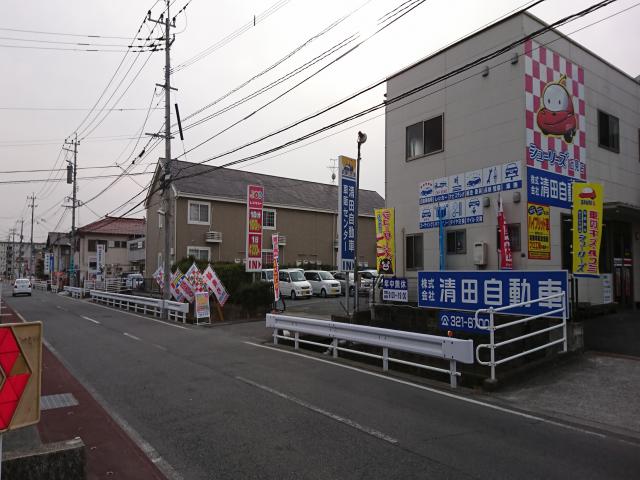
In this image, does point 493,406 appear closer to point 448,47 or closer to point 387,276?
point 387,276

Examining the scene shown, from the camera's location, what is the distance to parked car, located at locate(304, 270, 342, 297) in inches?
1097

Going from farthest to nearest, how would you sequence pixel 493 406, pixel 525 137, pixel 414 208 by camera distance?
pixel 414 208 < pixel 525 137 < pixel 493 406

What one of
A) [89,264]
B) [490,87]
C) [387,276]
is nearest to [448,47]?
[490,87]

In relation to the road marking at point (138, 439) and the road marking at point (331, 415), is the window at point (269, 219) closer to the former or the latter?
the road marking at point (138, 439)

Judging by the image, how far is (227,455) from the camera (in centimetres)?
478

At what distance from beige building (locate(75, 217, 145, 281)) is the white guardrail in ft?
151

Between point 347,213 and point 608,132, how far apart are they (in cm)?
913

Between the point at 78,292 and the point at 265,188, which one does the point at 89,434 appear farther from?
the point at 78,292

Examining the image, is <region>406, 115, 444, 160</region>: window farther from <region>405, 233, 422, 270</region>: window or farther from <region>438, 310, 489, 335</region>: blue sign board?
<region>438, 310, 489, 335</region>: blue sign board

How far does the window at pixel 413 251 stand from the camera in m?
15.2

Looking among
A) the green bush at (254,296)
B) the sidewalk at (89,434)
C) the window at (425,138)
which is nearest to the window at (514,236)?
the window at (425,138)

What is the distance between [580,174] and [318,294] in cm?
1744

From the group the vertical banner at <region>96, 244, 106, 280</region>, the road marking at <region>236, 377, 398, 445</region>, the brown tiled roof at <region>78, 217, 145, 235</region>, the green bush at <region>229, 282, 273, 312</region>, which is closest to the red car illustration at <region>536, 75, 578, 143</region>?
the road marking at <region>236, 377, 398, 445</region>

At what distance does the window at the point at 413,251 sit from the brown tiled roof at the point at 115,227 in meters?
50.0
